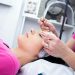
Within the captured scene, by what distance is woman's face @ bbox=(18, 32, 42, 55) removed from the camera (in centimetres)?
123

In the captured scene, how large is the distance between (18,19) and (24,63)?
4.54ft

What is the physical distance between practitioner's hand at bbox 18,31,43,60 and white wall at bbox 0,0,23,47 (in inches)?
47.2

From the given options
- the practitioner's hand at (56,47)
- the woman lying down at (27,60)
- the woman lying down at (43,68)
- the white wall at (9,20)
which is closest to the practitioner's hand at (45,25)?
the woman lying down at (27,60)

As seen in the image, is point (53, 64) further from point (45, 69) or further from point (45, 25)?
point (45, 25)

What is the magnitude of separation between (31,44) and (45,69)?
0.79 ft

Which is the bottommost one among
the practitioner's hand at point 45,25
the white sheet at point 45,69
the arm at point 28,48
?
the white sheet at point 45,69

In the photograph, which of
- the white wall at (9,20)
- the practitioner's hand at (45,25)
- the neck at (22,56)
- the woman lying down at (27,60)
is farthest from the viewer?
the white wall at (9,20)

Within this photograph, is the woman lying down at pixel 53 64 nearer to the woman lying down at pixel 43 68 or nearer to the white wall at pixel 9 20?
the woman lying down at pixel 43 68

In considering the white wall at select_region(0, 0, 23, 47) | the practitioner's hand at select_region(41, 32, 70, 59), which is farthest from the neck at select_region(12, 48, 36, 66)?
the white wall at select_region(0, 0, 23, 47)

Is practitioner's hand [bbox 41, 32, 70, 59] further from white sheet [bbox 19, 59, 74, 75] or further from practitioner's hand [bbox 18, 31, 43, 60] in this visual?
practitioner's hand [bbox 18, 31, 43, 60]

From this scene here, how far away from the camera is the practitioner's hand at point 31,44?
123 cm

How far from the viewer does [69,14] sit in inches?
105

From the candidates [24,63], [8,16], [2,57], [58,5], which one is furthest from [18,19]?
[2,57]

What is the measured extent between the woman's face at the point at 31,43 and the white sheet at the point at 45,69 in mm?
133
